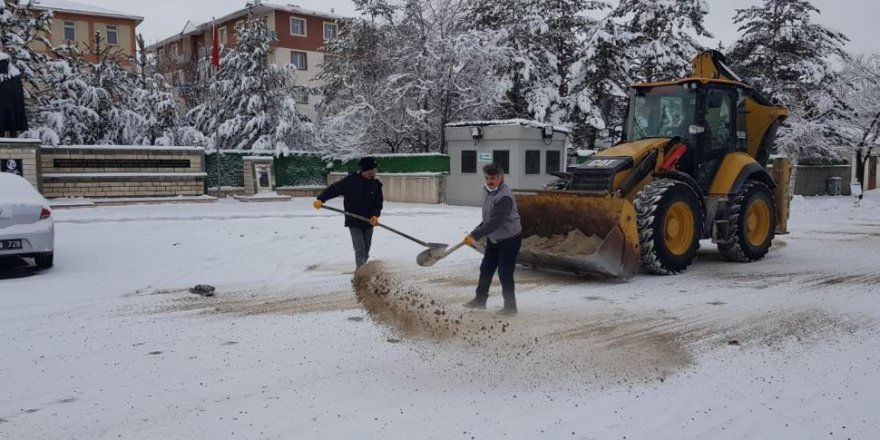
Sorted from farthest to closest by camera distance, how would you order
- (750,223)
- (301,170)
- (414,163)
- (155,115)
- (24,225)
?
(155,115) < (301,170) < (414,163) < (750,223) < (24,225)

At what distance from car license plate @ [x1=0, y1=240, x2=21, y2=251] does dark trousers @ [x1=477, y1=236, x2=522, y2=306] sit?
6.34 metres

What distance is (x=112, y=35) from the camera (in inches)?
2057

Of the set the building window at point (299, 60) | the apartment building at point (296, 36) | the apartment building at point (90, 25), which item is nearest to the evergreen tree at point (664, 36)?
the apartment building at point (296, 36)

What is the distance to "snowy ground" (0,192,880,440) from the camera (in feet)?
13.8

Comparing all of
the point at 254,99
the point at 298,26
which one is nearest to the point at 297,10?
the point at 298,26

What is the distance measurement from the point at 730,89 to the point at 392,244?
6387 mm

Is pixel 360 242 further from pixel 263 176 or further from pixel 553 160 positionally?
pixel 263 176

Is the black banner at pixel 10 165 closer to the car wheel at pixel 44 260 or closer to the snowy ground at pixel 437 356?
the snowy ground at pixel 437 356

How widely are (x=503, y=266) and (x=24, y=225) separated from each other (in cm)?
665

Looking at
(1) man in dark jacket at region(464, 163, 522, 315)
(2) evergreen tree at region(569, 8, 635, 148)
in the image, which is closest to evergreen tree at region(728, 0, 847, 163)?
(2) evergreen tree at region(569, 8, 635, 148)

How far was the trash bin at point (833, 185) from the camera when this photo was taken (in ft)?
101

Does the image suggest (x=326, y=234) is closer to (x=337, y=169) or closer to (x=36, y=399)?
(x=36, y=399)

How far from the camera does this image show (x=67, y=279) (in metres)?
8.88

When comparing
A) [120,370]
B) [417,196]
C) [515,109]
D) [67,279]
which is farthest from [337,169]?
[120,370]
